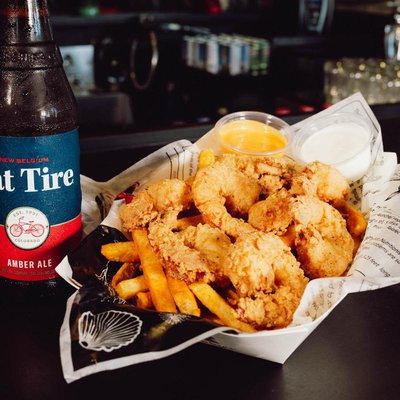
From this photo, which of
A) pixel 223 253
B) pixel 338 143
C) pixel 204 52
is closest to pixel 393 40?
pixel 204 52

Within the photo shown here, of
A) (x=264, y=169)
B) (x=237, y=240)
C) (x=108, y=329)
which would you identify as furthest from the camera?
(x=264, y=169)

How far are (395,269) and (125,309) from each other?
0.46 metres

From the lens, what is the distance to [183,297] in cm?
103

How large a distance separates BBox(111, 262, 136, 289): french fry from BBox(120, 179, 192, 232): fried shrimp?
74mm

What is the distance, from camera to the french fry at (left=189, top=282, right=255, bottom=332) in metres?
0.98

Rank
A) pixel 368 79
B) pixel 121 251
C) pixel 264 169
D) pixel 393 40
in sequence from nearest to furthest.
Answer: pixel 121 251
pixel 264 169
pixel 368 79
pixel 393 40

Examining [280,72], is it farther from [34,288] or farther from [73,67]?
[34,288]

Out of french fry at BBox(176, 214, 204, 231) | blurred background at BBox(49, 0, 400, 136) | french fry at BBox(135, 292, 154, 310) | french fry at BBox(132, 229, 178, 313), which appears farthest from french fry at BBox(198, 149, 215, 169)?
blurred background at BBox(49, 0, 400, 136)

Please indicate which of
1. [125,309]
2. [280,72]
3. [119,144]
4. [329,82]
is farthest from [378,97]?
[125,309]

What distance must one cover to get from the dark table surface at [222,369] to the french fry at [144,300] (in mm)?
111

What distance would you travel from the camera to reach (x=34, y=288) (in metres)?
1.16

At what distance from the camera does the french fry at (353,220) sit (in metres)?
1.21

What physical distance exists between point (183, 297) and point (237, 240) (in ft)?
0.43

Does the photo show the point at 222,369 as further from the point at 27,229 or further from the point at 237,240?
the point at 27,229
